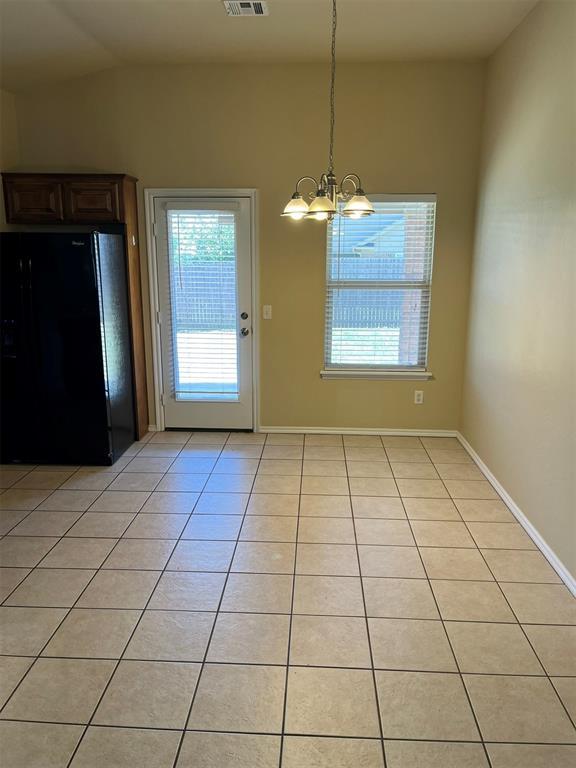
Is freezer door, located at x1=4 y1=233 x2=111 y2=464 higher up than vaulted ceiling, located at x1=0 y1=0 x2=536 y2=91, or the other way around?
vaulted ceiling, located at x1=0 y1=0 x2=536 y2=91

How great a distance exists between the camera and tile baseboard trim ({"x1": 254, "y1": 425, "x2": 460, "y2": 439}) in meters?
4.65

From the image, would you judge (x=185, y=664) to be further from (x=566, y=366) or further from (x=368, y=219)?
(x=368, y=219)

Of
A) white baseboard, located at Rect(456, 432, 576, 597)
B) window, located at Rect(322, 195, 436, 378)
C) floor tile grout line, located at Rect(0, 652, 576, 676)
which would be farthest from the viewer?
window, located at Rect(322, 195, 436, 378)

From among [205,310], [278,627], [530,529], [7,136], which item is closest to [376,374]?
[205,310]

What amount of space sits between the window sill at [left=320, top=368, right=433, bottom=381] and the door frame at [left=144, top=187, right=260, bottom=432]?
64cm

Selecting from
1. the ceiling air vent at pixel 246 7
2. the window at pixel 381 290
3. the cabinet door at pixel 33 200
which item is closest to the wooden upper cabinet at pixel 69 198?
the cabinet door at pixel 33 200

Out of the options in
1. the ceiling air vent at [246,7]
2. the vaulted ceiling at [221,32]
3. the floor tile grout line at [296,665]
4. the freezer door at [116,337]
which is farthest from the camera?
the freezer door at [116,337]

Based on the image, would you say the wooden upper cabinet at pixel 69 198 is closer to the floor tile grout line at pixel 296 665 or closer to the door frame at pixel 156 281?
the door frame at pixel 156 281

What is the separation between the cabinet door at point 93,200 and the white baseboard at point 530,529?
3384 mm

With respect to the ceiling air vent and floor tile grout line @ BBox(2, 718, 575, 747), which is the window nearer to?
the ceiling air vent

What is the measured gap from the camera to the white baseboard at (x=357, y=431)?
15.3 feet

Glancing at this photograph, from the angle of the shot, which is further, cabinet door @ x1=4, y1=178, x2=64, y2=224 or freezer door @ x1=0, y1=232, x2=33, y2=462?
cabinet door @ x1=4, y1=178, x2=64, y2=224

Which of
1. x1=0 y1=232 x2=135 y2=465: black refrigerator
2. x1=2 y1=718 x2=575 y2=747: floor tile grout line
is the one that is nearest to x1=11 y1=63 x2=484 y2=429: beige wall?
x1=0 y1=232 x2=135 y2=465: black refrigerator

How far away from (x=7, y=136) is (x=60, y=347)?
1822 mm
